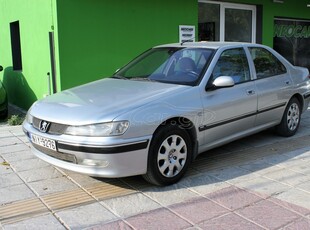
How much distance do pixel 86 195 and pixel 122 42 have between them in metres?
4.64

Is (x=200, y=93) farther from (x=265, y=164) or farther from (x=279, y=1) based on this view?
(x=279, y=1)

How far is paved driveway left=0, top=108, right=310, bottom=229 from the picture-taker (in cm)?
345

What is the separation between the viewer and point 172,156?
167 inches

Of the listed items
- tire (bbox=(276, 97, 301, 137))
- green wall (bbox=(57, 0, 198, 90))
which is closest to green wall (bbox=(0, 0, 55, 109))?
green wall (bbox=(57, 0, 198, 90))

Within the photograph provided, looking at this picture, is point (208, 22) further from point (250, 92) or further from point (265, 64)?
point (250, 92)

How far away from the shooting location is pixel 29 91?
8852mm

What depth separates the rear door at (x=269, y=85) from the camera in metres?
5.50

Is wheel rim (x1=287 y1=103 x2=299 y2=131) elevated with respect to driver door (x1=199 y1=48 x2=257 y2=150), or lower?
lower

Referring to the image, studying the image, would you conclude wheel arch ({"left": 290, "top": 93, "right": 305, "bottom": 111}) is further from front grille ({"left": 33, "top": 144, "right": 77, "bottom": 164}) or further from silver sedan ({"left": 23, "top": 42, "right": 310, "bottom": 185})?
front grille ({"left": 33, "top": 144, "right": 77, "bottom": 164})

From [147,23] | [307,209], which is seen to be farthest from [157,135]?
[147,23]

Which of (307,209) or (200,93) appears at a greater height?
(200,93)

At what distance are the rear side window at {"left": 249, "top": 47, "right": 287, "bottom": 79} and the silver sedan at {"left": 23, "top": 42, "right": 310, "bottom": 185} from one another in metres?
0.02

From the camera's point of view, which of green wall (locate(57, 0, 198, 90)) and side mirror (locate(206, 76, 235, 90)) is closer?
side mirror (locate(206, 76, 235, 90))

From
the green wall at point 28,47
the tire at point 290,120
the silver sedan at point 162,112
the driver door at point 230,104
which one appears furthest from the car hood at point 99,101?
the green wall at point 28,47
